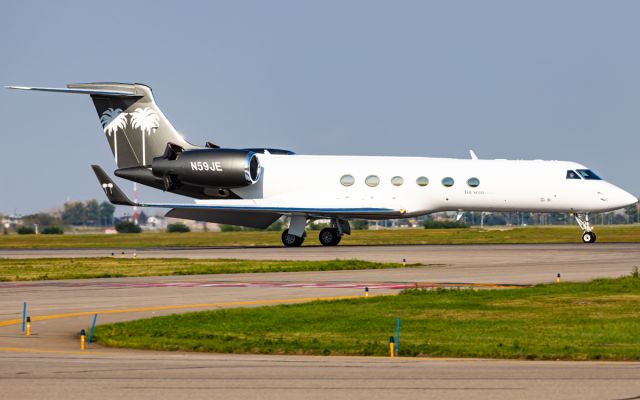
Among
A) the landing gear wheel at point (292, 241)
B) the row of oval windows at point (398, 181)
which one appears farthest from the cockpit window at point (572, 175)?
the landing gear wheel at point (292, 241)

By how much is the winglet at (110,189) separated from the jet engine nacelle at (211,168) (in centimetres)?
322

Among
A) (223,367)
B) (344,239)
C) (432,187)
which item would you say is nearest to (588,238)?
(432,187)

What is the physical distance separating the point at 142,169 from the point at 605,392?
41.8 m

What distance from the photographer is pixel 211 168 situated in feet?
163

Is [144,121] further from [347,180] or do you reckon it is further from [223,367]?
[223,367]

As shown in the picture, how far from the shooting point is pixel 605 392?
12.3 m

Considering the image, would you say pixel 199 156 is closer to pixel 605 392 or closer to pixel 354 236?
pixel 354 236

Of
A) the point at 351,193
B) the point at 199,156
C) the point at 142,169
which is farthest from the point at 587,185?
the point at 142,169

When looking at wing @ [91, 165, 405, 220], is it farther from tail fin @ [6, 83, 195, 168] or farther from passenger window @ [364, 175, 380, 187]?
tail fin @ [6, 83, 195, 168]

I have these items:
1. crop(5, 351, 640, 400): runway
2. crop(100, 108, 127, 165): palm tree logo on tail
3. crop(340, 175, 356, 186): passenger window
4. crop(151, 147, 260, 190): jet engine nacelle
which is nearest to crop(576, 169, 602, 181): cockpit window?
crop(340, 175, 356, 186): passenger window

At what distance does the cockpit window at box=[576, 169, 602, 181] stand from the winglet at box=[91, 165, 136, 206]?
2089cm

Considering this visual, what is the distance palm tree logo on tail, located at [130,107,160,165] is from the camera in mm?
52438

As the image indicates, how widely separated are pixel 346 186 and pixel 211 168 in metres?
6.49

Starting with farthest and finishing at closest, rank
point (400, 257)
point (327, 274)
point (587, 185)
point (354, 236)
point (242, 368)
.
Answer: point (354, 236) → point (587, 185) → point (400, 257) → point (327, 274) → point (242, 368)
